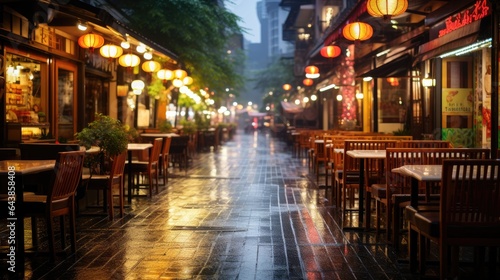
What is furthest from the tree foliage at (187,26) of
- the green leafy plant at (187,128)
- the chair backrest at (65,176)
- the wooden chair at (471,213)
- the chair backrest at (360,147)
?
the wooden chair at (471,213)

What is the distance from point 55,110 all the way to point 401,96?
399 inches

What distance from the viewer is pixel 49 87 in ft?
42.0

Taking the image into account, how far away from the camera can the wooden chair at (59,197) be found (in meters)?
5.96

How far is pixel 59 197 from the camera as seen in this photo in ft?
20.3

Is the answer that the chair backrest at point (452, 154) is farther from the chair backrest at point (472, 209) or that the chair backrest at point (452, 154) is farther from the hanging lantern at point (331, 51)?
the hanging lantern at point (331, 51)

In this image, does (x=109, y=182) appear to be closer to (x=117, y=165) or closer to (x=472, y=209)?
(x=117, y=165)

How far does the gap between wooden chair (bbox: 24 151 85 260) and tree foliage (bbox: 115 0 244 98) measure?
12.5 m

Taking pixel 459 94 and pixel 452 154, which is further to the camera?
pixel 459 94

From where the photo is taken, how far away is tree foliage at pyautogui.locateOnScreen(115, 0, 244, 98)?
1998 cm

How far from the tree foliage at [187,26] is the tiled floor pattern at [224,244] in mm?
9815

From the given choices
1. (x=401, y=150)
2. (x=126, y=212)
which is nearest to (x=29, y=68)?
(x=126, y=212)

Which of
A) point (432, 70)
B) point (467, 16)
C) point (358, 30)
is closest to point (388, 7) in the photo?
point (467, 16)

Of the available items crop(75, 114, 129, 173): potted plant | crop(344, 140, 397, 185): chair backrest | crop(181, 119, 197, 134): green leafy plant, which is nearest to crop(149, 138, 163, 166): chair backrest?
crop(75, 114, 129, 173): potted plant

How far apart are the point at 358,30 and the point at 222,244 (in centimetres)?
745
